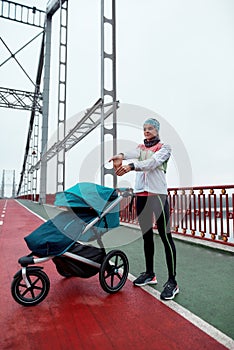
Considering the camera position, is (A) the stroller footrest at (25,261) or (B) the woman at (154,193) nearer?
(A) the stroller footrest at (25,261)

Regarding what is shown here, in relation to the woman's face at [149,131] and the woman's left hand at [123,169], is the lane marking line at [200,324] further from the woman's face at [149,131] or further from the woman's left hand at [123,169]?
the woman's face at [149,131]

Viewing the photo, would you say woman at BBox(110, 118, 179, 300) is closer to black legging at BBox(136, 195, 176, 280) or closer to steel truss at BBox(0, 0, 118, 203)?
black legging at BBox(136, 195, 176, 280)

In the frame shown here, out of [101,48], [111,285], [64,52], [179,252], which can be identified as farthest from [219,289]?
[64,52]

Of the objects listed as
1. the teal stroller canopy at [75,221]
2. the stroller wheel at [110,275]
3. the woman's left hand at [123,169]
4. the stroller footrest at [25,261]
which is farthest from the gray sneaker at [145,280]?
the woman's left hand at [123,169]

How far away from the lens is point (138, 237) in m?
5.07

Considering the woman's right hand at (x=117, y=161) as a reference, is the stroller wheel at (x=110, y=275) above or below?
below

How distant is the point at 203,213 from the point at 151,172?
2.63 metres

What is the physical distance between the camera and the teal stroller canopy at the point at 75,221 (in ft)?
6.64

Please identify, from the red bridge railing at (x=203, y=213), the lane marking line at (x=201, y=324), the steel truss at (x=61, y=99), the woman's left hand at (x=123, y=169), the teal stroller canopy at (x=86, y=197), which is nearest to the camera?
the lane marking line at (x=201, y=324)

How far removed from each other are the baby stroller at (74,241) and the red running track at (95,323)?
0.15 m

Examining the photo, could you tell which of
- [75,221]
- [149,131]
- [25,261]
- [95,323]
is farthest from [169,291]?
[149,131]

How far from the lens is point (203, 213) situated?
4.48m

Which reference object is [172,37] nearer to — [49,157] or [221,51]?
[221,51]

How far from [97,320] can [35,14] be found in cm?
2735
